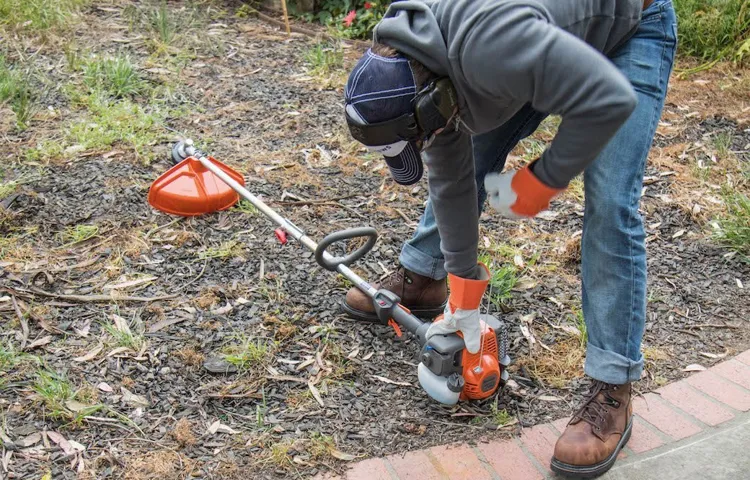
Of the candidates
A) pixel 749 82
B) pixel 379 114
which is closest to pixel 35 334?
pixel 379 114

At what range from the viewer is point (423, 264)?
9.29 feet

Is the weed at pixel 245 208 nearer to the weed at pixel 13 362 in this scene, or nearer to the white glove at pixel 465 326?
the weed at pixel 13 362

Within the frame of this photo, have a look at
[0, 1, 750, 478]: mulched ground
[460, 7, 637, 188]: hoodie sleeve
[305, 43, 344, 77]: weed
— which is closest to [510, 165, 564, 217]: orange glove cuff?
[460, 7, 637, 188]: hoodie sleeve

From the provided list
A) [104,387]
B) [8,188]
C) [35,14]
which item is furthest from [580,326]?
[35,14]

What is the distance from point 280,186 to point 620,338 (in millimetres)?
2023

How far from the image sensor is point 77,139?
4.00m

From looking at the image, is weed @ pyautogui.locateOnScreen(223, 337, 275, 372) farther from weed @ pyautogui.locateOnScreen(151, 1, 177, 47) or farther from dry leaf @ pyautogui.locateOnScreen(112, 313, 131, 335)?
weed @ pyautogui.locateOnScreen(151, 1, 177, 47)

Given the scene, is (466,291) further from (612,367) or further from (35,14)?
(35,14)

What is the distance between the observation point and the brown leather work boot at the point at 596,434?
2234 millimetres

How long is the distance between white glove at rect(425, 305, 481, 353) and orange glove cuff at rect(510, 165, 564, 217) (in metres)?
0.64

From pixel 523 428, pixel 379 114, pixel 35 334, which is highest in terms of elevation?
pixel 379 114

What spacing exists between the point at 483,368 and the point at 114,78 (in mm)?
3136

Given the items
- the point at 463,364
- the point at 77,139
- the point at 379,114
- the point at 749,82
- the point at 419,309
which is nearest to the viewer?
the point at 379,114

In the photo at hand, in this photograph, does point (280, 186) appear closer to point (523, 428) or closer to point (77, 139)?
point (77, 139)
